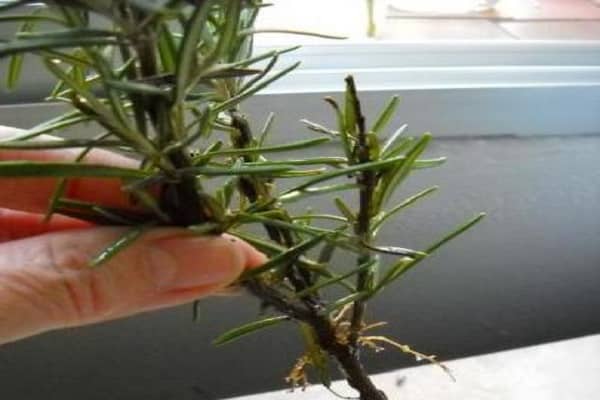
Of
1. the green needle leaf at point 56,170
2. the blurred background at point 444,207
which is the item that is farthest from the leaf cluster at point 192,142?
the blurred background at point 444,207

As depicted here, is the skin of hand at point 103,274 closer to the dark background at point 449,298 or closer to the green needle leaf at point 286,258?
the green needle leaf at point 286,258

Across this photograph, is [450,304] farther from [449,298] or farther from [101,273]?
[101,273]

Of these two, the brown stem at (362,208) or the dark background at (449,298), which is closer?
the brown stem at (362,208)

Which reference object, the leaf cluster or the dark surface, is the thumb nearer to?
the leaf cluster

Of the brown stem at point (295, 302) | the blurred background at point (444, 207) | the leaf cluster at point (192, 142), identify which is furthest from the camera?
the blurred background at point (444, 207)

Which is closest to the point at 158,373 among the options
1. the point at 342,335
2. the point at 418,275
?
the point at 418,275

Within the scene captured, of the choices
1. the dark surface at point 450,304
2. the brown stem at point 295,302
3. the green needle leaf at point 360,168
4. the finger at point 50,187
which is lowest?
the dark surface at point 450,304

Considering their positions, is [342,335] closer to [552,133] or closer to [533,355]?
[533,355]
